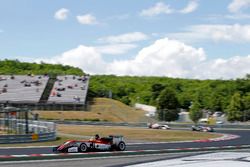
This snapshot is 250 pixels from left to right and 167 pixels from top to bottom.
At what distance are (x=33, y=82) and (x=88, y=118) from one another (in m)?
28.9

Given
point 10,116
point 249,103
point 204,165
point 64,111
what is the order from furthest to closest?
point 249,103 → point 64,111 → point 10,116 → point 204,165

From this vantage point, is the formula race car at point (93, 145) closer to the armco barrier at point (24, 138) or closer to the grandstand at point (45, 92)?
the armco barrier at point (24, 138)

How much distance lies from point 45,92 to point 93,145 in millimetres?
75380

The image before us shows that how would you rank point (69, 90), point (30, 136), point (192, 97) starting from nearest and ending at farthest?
1. point (30, 136)
2. point (69, 90)
3. point (192, 97)

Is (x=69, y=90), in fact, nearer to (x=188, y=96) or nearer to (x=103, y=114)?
(x=103, y=114)

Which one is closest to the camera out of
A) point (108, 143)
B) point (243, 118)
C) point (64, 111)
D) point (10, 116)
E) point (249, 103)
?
point (108, 143)

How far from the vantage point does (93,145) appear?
23859 millimetres

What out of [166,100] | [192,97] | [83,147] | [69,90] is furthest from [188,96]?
[83,147]

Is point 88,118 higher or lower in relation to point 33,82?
lower

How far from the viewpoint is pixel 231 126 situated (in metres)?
63.7

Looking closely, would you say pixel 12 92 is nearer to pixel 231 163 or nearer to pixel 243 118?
pixel 243 118

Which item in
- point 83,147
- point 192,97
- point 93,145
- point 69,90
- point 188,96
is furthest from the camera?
point 188,96

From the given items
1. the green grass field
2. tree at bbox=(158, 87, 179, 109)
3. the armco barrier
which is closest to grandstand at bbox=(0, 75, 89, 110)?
the green grass field

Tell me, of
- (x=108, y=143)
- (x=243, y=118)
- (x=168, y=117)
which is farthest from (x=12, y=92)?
(x=108, y=143)
